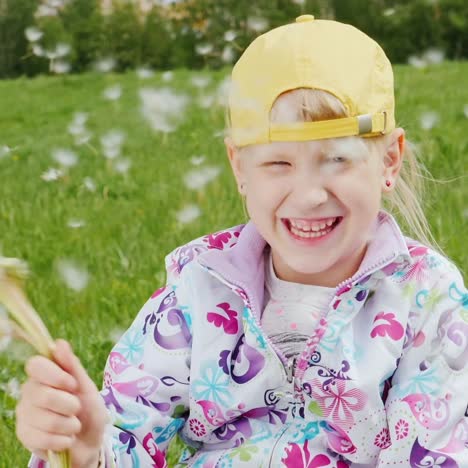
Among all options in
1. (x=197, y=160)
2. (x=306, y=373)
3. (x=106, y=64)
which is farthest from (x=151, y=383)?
(x=106, y=64)

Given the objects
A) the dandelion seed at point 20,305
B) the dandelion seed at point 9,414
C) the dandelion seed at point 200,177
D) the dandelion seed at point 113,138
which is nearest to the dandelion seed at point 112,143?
the dandelion seed at point 113,138

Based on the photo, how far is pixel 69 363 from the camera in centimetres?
163

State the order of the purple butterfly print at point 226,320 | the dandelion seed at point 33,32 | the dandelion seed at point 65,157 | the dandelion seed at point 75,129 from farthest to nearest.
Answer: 1. the dandelion seed at point 33,32
2. the dandelion seed at point 75,129
3. the dandelion seed at point 65,157
4. the purple butterfly print at point 226,320

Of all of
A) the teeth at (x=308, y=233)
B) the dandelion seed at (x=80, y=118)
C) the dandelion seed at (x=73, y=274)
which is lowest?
the dandelion seed at (x=80, y=118)

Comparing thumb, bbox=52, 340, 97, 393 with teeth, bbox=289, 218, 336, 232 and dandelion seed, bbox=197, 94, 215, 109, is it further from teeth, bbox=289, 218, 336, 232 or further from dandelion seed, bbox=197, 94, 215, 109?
dandelion seed, bbox=197, 94, 215, 109

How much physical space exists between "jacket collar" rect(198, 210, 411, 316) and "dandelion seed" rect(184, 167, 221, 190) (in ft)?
8.74

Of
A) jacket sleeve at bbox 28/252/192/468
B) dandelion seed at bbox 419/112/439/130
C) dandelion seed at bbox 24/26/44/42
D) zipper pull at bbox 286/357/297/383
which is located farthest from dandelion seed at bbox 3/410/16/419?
dandelion seed at bbox 24/26/44/42

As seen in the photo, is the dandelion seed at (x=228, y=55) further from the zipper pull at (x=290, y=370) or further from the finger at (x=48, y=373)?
the finger at (x=48, y=373)

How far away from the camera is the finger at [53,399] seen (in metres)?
1.63

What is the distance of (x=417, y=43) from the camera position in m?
16.2

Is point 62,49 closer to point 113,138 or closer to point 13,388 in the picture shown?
point 113,138

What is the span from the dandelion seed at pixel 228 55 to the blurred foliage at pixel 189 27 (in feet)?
0.10

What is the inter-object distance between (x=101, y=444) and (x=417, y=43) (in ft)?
49.1

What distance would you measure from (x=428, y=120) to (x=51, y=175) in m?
2.00
